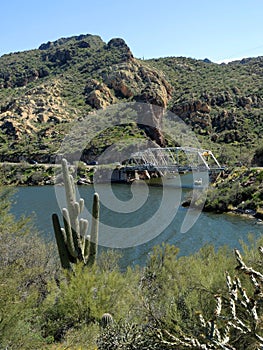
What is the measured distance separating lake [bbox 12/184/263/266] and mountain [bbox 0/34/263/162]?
28.9m

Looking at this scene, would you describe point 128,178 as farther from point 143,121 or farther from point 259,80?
point 259,80

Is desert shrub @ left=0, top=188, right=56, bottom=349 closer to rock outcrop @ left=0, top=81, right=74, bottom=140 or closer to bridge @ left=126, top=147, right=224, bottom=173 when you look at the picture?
bridge @ left=126, top=147, right=224, bottom=173

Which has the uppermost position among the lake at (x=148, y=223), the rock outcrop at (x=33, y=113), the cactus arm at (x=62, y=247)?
the rock outcrop at (x=33, y=113)

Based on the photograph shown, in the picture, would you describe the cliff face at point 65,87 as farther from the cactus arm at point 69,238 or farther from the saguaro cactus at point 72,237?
the cactus arm at point 69,238

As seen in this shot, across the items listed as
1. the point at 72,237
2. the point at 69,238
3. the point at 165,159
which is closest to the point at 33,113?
the point at 165,159

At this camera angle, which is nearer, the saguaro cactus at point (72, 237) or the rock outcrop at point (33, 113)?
the saguaro cactus at point (72, 237)

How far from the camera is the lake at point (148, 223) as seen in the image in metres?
27.7

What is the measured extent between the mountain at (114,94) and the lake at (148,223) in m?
28.9

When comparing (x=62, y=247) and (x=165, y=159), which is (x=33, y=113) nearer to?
(x=165, y=159)

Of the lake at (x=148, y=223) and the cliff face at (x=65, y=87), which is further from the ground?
the cliff face at (x=65, y=87)

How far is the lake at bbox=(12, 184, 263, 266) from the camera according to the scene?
27.7 metres

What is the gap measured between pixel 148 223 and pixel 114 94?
8713 centimetres

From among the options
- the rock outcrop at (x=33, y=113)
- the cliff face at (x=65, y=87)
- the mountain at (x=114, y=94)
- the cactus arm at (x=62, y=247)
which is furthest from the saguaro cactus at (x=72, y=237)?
the rock outcrop at (x=33, y=113)

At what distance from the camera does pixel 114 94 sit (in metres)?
116
